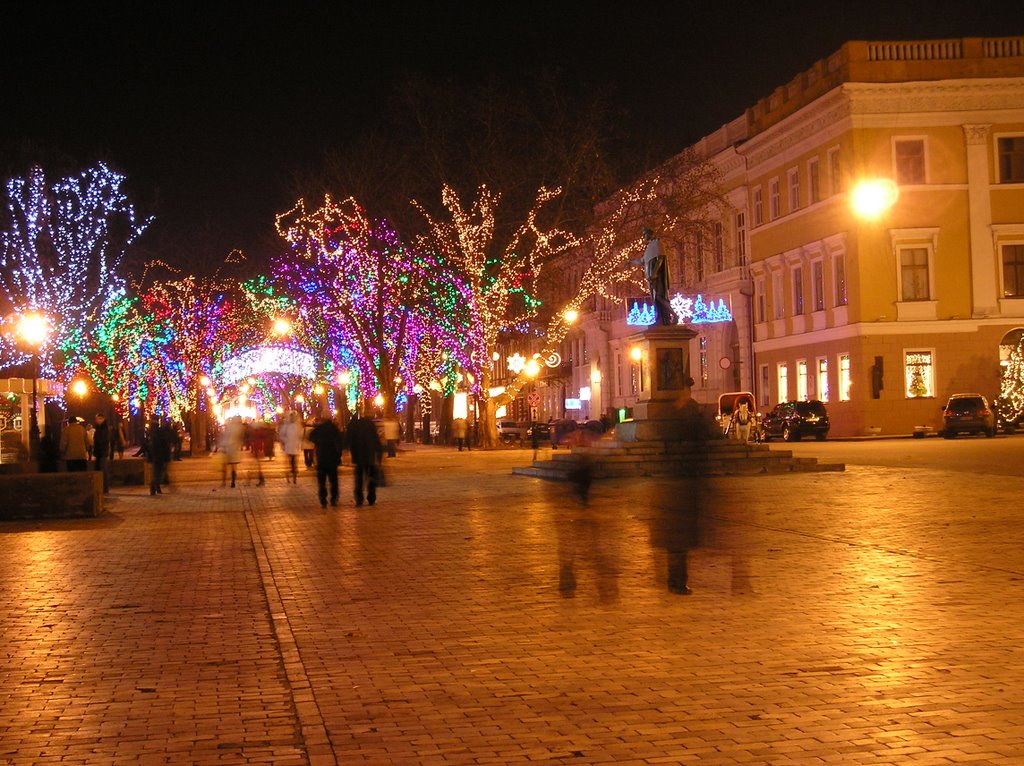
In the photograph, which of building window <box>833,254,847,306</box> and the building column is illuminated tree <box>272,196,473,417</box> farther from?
the building column

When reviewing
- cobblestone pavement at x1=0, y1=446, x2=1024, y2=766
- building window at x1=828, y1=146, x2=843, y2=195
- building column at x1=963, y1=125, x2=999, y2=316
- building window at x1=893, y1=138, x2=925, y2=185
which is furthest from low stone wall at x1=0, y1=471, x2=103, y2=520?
building column at x1=963, y1=125, x2=999, y2=316

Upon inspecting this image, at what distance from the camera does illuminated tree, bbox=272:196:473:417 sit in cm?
5281

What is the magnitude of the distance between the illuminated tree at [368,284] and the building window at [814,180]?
48.8ft

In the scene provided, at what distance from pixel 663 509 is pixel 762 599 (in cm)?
982

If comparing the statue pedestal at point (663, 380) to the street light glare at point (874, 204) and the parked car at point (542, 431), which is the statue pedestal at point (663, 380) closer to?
the street light glare at point (874, 204)

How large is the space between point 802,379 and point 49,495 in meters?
40.7

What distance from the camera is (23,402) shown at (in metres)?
34.4

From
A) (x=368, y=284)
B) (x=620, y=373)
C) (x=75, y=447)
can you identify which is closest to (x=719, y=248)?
(x=620, y=373)

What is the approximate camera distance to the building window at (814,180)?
56031mm

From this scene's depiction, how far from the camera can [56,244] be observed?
5481 centimetres

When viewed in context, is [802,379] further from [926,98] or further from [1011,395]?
[926,98]

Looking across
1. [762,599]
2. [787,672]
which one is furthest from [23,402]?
[787,672]

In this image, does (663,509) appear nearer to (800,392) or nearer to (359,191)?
(359,191)

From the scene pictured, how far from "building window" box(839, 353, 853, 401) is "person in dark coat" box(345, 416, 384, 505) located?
32.6 m
